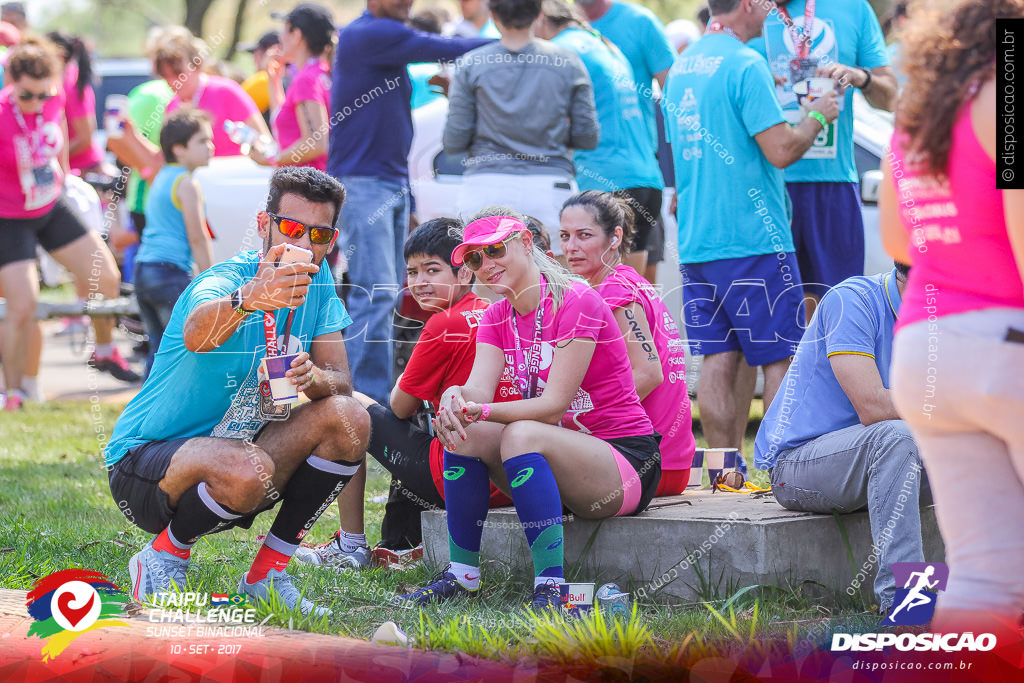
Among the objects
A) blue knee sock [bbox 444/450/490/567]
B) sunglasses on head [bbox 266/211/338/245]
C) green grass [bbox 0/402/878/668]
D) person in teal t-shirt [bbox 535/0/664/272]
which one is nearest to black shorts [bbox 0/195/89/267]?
green grass [bbox 0/402/878/668]

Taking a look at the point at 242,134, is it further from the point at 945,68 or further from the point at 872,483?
the point at 945,68

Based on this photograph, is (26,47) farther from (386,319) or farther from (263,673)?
(263,673)

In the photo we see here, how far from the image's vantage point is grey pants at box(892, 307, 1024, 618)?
232 cm

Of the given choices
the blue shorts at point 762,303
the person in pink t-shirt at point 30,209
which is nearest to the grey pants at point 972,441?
the blue shorts at point 762,303

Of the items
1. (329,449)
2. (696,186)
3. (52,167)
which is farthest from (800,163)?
(52,167)

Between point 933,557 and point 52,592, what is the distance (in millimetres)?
2771

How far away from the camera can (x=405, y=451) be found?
174 inches

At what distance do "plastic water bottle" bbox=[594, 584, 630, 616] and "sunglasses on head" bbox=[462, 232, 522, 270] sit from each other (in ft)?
3.58

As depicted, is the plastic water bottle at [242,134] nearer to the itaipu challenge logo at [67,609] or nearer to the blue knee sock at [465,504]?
the blue knee sock at [465,504]

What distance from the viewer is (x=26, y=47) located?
789 cm

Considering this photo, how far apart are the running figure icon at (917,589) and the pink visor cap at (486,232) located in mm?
1595

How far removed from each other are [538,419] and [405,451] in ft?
2.51

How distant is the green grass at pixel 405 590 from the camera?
3.11m

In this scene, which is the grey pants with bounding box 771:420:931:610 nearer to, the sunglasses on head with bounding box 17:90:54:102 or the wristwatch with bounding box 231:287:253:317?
the wristwatch with bounding box 231:287:253:317
